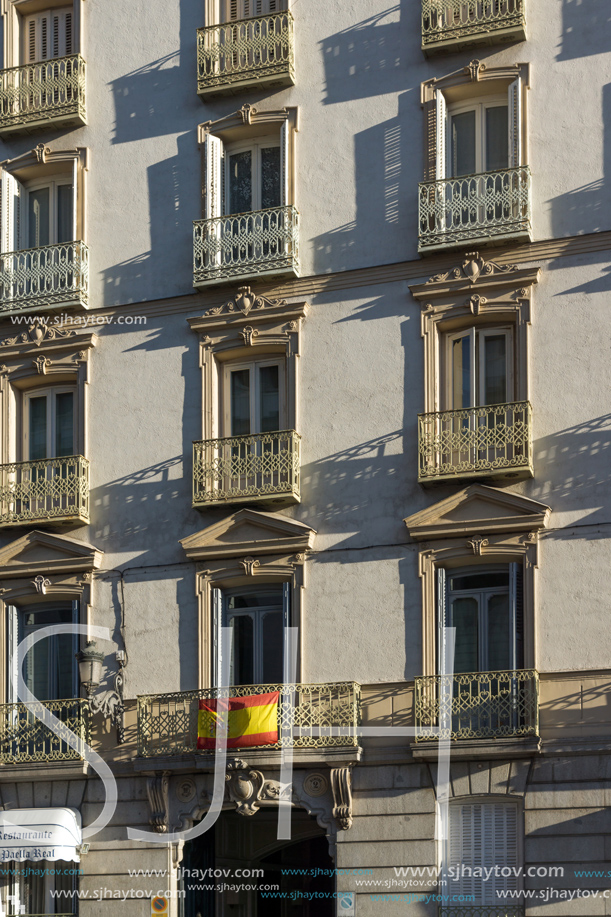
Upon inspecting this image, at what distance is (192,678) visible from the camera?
24328 mm

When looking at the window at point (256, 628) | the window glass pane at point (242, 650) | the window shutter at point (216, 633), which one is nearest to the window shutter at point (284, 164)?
the window at point (256, 628)

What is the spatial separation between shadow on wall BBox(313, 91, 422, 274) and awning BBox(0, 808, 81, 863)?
9.39 metres

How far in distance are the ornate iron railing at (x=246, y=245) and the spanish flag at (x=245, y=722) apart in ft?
22.1

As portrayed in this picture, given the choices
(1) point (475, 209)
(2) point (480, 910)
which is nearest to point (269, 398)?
(1) point (475, 209)

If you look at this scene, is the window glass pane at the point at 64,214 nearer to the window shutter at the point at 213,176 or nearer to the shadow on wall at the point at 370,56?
the window shutter at the point at 213,176

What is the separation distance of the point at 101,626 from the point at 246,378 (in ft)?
15.2

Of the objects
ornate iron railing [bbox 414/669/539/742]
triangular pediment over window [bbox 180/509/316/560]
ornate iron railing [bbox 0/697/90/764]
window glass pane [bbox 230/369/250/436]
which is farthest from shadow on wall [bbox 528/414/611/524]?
ornate iron railing [bbox 0/697/90/764]

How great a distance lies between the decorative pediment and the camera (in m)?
25.3

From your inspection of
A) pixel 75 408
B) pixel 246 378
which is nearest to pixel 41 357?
pixel 75 408

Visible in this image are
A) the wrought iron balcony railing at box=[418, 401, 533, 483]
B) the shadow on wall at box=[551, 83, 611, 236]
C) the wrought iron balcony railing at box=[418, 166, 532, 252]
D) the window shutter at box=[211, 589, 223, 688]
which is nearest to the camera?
the wrought iron balcony railing at box=[418, 401, 533, 483]

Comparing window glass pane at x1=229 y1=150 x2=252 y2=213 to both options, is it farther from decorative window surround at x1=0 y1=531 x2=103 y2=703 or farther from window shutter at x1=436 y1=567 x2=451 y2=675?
window shutter at x1=436 y1=567 x2=451 y2=675

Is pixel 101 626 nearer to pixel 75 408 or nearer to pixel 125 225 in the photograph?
pixel 75 408

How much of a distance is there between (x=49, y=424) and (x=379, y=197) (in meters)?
6.77

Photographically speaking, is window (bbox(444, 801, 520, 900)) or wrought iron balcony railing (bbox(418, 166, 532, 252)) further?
wrought iron balcony railing (bbox(418, 166, 532, 252))
